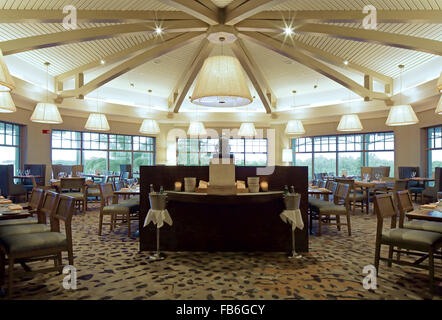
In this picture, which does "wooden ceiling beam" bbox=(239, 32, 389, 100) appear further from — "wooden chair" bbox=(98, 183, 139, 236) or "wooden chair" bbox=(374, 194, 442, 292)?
"wooden chair" bbox=(374, 194, 442, 292)

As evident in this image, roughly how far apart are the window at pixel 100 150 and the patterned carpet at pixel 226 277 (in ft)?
24.7

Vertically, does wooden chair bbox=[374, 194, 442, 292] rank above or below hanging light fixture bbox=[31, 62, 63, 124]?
below

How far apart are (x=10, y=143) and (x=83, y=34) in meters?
5.06

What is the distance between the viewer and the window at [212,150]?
14.1 meters

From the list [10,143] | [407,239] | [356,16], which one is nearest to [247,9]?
[356,16]

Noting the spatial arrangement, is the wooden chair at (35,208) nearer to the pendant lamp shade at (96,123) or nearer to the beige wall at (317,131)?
the pendant lamp shade at (96,123)

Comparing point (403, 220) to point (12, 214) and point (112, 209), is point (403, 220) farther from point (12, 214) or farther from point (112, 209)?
point (112, 209)

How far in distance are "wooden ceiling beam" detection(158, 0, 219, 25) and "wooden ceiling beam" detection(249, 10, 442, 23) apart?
1.38 m

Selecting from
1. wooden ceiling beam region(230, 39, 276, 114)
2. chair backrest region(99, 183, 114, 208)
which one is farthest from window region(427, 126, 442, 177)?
chair backrest region(99, 183, 114, 208)

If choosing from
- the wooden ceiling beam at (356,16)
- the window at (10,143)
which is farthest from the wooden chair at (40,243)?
the window at (10,143)

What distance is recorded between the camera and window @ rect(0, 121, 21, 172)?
8850 millimetres

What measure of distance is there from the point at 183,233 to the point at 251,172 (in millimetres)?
1342
